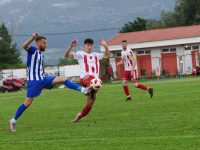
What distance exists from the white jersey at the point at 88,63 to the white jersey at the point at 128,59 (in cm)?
756

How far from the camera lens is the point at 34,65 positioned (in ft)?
43.5

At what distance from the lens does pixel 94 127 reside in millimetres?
12750

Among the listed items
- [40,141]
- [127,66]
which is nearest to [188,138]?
[40,141]

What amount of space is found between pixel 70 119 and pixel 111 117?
3.58ft

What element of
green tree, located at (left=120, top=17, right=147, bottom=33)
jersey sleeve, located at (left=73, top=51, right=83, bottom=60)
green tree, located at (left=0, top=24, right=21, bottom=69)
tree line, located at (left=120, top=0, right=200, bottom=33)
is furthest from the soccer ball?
green tree, located at (left=120, top=17, right=147, bottom=33)

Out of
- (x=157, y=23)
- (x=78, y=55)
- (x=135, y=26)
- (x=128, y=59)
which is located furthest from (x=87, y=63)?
(x=135, y=26)

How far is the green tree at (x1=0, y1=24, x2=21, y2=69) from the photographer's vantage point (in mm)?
94625

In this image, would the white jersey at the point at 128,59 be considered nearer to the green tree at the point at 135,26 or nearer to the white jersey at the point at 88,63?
the white jersey at the point at 88,63

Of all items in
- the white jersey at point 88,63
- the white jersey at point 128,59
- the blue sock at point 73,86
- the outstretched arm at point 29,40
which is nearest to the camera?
the outstretched arm at point 29,40

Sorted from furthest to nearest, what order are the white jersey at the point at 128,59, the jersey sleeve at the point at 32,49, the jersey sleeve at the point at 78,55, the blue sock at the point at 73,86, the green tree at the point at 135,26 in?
1. the green tree at the point at 135,26
2. the white jersey at the point at 128,59
3. the jersey sleeve at the point at 78,55
4. the jersey sleeve at the point at 32,49
5. the blue sock at the point at 73,86

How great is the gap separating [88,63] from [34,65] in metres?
1.71

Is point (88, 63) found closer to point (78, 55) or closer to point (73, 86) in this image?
point (78, 55)

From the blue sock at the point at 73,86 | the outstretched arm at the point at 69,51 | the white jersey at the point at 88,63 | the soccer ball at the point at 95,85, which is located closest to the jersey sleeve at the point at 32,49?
the blue sock at the point at 73,86

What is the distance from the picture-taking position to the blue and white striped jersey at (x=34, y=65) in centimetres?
1324
